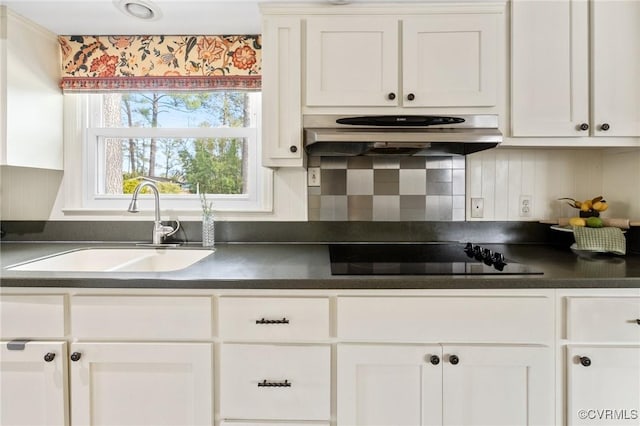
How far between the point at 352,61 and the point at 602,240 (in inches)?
53.4

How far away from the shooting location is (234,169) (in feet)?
6.48

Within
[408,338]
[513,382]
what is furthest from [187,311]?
[513,382]

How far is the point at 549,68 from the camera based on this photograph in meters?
1.54

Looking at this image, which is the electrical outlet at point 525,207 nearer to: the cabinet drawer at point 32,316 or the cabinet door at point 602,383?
the cabinet door at point 602,383

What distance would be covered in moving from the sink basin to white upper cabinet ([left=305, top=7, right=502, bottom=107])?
3.50 feet

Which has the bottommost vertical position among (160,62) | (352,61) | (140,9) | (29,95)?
(29,95)

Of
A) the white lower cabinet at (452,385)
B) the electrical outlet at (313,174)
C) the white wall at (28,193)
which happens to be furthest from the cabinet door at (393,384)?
the white wall at (28,193)

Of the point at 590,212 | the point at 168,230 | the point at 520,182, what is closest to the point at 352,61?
the point at 520,182

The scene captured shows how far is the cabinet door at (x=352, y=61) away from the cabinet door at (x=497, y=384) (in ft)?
3.49

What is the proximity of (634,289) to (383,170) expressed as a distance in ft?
3.64

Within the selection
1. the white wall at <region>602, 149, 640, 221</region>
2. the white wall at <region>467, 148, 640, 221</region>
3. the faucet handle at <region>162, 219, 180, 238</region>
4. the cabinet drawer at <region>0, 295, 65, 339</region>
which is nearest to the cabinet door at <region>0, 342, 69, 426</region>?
the cabinet drawer at <region>0, 295, 65, 339</region>

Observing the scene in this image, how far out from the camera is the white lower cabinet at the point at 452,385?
1191 millimetres

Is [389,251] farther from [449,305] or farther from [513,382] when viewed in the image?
→ [513,382]

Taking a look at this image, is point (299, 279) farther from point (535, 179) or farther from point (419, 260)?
point (535, 179)
